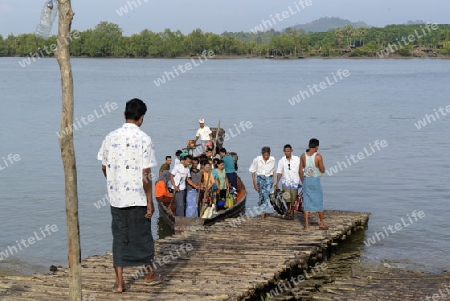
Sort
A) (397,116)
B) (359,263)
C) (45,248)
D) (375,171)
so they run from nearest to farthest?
(359,263) < (45,248) < (375,171) < (397,116)

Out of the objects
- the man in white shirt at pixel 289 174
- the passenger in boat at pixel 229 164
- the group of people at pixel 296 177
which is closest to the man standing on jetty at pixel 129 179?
the group of people at pixel 296 177

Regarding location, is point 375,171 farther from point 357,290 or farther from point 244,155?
point 357,290

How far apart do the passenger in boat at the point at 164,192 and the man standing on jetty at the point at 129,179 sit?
251 inches

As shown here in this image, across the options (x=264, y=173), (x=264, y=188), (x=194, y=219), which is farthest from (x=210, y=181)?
(x=264, y=173)

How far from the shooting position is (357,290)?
941 cm

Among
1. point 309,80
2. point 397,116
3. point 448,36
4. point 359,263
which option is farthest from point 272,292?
point 448,36

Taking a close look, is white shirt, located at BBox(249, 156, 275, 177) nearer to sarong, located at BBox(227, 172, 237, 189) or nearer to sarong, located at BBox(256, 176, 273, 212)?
sarong, located at BBox(256, 176, 273, 212)

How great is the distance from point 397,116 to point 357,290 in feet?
117

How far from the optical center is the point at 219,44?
16238cm

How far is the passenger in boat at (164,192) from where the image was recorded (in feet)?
44.9

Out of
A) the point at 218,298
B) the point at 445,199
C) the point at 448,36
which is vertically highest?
the point at 448,36

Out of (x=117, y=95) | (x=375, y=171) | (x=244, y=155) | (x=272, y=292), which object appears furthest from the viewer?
(x=117, y=95)

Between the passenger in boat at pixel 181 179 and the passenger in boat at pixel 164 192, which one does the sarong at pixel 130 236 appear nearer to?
the passenger in boat at pixel 181 179

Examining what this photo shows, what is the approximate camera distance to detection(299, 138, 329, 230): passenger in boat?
1119 centimetres
